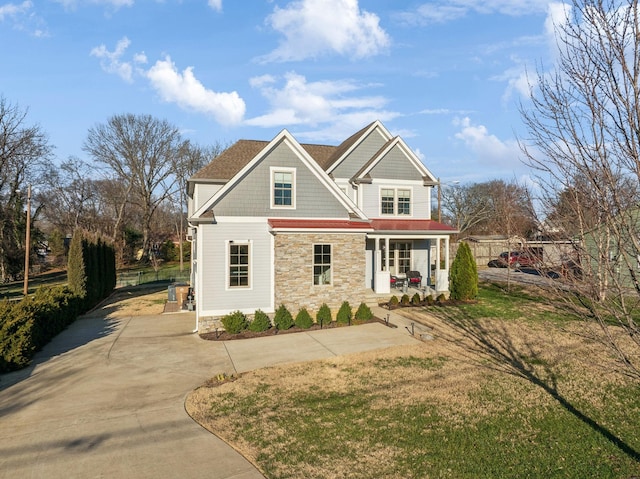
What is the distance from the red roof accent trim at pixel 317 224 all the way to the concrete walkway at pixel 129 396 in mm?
3840

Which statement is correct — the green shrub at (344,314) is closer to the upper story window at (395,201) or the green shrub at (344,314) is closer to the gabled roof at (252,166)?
the gabled roof at (252,166)

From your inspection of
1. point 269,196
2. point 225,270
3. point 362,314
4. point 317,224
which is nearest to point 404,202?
point 317,224

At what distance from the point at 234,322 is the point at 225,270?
195cm

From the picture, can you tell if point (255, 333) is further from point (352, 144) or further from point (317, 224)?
point (352, 144)

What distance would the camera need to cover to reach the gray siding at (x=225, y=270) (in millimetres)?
13477

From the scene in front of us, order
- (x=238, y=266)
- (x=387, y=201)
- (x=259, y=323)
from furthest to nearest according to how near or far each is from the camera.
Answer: (x=387, y=201) → (x=238, y=266) → (x=259, y=323)

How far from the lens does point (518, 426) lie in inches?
243

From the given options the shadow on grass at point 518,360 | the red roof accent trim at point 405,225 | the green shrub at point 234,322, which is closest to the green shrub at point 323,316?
the green shrub at point 234,322

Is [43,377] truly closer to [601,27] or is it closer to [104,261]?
[601,27]

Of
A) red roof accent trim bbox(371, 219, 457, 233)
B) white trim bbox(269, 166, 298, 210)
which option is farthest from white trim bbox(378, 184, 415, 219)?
white trim bbox(269, 166, 298, 210)

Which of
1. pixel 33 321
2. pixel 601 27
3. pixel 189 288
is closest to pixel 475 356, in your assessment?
pixel 601 27

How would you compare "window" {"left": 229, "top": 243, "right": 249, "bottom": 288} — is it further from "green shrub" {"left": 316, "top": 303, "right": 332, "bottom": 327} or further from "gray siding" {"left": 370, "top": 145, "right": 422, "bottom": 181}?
"gray siding" {"left": 370, "top": 145, "right": 422, "bottom": 181}

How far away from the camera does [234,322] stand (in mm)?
12789

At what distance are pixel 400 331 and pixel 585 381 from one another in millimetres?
5415
